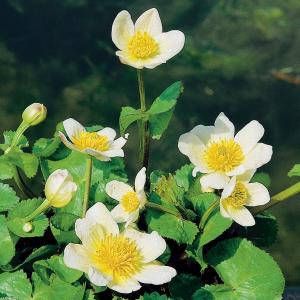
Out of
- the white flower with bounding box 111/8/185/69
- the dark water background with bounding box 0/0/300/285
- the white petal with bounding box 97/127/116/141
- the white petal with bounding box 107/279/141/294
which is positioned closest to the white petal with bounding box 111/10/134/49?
the white flower with bounding box 111/8/185/69

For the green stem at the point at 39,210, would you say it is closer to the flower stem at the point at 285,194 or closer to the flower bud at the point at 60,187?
the flower bud at the point at 60,187

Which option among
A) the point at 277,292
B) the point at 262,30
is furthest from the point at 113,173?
the point at 262,30

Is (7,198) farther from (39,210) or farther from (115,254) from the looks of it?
(115,254)

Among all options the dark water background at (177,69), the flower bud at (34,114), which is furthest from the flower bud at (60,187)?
the dark water background at (177,69)

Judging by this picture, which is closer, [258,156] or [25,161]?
[258,156]

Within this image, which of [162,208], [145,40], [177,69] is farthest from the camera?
[177,69]

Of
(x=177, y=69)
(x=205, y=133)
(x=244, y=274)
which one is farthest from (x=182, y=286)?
(x=177, y=69)

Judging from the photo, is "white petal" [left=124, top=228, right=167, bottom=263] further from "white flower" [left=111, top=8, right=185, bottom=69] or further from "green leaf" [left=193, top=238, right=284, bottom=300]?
"white flower" [left=111, top=8, right=185, bottom=69]

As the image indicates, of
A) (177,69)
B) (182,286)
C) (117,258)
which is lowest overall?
(177,69)
